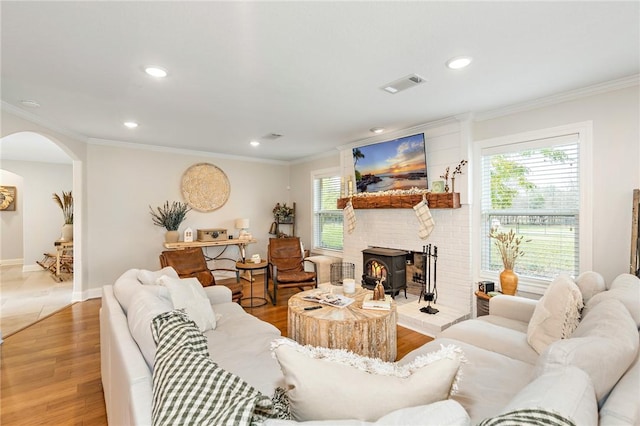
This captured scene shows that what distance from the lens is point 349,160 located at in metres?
5.08

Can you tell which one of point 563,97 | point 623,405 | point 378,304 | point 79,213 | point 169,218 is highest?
point 563,97

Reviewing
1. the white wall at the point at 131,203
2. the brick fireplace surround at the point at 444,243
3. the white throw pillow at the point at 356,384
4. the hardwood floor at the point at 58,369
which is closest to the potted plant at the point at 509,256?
the brick fireplace surround at the point at 444,243

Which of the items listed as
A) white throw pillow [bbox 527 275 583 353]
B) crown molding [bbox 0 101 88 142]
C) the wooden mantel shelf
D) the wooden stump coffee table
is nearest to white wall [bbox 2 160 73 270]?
crown molding [bbox 0 101 88 142]

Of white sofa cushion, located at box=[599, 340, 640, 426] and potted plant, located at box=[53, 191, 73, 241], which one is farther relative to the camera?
potted plant, located at box=[53, 191, 73, 241]

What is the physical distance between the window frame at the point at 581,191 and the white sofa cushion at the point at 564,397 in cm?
263

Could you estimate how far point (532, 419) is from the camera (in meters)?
0.64

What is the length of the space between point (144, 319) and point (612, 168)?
12.6 feet

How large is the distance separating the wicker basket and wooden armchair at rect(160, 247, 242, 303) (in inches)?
65.7

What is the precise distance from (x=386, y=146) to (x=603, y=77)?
7.53 feet

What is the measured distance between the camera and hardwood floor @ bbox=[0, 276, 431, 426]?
206cm

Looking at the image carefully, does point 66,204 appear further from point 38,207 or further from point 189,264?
point 189,264

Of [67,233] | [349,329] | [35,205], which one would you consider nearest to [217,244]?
[67,233]

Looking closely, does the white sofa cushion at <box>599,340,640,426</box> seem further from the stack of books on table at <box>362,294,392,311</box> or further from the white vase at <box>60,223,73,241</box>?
the white vase at <box>60,223,73,241</box>

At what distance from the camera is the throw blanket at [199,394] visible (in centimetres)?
75
